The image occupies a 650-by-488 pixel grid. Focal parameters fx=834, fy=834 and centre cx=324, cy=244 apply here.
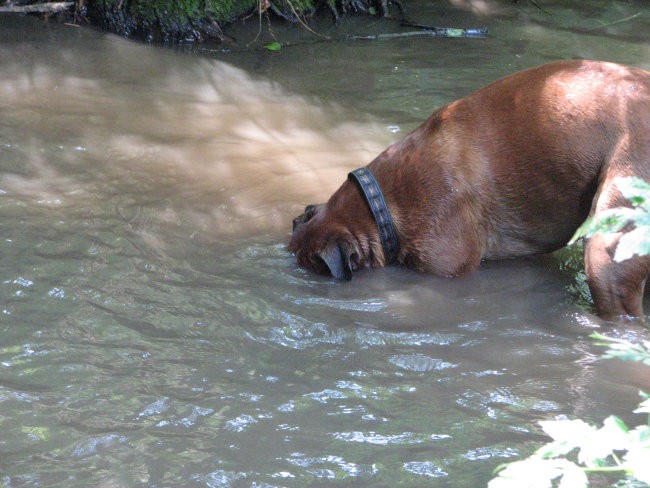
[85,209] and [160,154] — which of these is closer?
[85,209]

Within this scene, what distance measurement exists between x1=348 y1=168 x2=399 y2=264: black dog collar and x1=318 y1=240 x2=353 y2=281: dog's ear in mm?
243

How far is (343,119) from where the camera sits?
7.80 m

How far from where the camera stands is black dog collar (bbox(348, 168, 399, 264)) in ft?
17.4

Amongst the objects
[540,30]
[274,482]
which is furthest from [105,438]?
[540,30]

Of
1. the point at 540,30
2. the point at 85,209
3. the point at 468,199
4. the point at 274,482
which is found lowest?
the point at 274,482

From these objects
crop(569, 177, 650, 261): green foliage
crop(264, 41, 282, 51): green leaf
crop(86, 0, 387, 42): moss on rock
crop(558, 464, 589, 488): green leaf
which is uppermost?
crop(86, 0, 387, 42): moss on rock

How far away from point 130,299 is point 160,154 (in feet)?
7.33

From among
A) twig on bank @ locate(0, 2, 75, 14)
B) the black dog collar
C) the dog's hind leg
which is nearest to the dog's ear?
the black dog collar

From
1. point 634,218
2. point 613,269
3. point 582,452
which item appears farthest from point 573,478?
point 613,269

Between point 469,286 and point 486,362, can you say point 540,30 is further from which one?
point 486,362

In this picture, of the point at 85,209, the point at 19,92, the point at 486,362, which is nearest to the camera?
the point at 486,362

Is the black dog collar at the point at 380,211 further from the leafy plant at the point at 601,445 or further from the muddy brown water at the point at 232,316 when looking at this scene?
the leafy plant at the point at 601,445

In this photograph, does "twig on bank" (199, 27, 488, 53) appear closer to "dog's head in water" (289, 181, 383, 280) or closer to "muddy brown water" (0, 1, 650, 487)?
"muddy brown water" (0, 1, 650, 487)

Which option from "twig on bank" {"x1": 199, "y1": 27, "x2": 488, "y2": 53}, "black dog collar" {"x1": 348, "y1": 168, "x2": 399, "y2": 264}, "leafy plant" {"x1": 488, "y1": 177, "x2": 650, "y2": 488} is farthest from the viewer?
"twig on bank" {"x1": 199, "y1": 27, "x2": 488, "y2": 53}
